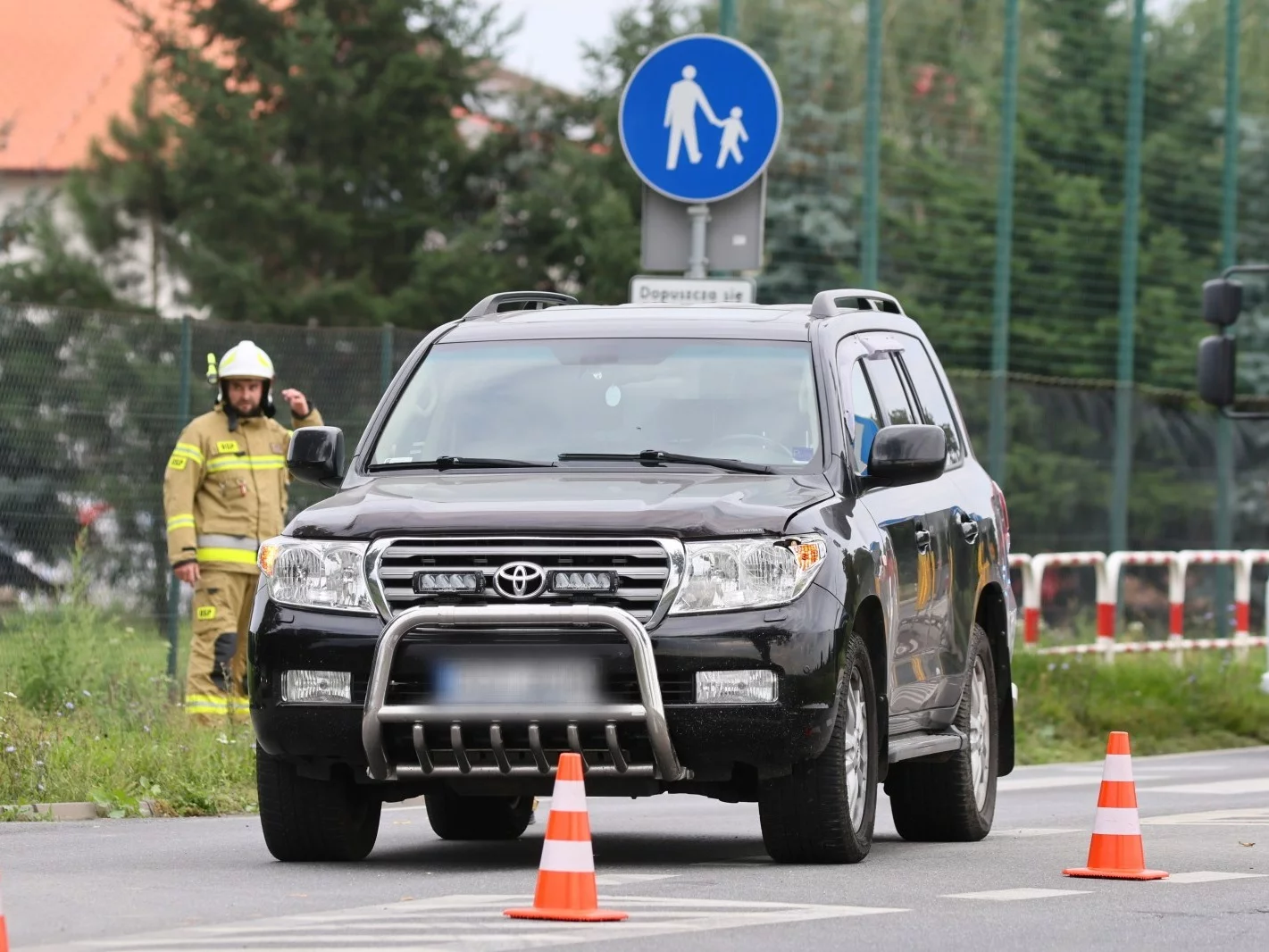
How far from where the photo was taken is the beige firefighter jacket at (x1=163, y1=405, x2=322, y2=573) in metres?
15.3

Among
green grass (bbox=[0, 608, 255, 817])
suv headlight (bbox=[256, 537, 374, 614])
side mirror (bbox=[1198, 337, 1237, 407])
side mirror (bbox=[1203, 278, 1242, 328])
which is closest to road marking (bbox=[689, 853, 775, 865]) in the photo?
suv headlight (bbox=[256, 537, 374, 614])

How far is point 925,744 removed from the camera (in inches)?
411

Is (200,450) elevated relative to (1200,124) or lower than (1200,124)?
lower

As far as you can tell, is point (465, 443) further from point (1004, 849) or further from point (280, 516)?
point (280, 516)

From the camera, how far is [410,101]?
129ft

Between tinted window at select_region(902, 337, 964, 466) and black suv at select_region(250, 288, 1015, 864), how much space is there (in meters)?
0.77

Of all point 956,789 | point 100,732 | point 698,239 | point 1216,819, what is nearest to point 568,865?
point 956,789

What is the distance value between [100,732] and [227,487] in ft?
8.07

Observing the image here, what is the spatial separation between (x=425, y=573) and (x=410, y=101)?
3096 cm

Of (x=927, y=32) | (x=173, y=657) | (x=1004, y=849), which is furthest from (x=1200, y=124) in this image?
(x=1004, y=849)

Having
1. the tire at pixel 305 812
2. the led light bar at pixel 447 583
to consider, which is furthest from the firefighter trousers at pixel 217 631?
the led light bar at pixel 447 583

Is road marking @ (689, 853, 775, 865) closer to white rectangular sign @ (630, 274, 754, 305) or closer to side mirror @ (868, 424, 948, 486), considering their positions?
side mirror @ (868, 424, 948, 486)

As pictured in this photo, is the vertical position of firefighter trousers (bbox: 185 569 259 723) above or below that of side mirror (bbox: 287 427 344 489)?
below

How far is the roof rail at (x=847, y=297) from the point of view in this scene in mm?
10680
